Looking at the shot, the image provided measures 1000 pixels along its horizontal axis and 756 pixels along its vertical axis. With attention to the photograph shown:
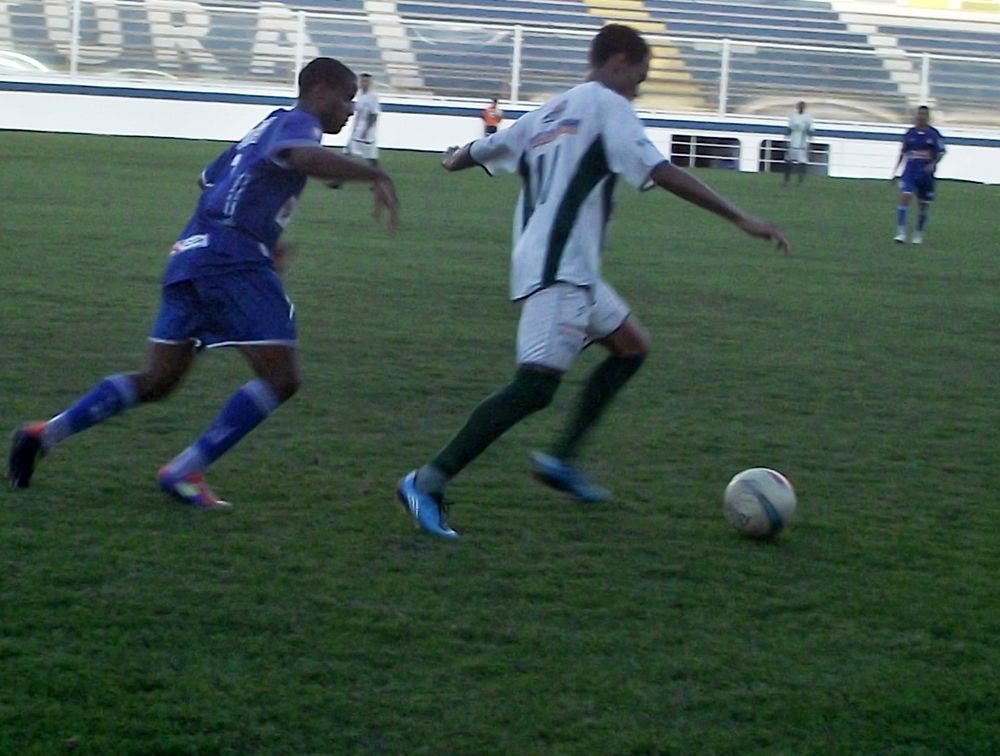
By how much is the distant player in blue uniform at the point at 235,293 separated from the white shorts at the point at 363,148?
22.4 m

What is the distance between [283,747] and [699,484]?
10.2 feet

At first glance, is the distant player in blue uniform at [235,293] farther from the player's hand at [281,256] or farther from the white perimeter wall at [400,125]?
the white perimeter wall at [400,125]

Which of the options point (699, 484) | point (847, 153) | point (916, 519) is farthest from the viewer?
point (847, 153)

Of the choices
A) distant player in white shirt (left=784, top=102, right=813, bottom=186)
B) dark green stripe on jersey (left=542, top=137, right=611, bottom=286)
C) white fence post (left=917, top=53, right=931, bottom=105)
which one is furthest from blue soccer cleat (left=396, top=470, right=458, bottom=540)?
white fence post (left=917, top=53, right=931, bottom=105)

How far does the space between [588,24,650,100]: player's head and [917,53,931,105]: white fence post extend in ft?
113

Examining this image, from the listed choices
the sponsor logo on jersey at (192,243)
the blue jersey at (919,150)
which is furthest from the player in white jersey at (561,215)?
the blue jersey at (919,150)

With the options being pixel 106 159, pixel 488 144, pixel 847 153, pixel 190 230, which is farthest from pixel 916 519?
pixel 847 153

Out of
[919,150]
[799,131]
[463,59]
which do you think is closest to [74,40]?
[463,59]

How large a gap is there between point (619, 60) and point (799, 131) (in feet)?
88.0

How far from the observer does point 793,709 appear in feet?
12.3

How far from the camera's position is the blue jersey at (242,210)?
203 inches

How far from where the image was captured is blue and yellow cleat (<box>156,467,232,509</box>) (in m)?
5.39

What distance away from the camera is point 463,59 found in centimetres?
3734

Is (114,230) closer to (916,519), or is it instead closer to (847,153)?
(916,519)
